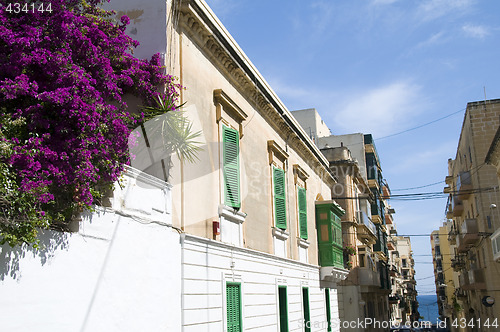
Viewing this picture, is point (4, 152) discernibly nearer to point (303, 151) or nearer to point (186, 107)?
point (186, 107)

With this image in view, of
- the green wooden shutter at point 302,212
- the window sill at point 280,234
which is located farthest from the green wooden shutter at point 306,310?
the window sill at point 280,234

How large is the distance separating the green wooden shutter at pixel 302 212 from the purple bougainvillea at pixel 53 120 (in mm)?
10254

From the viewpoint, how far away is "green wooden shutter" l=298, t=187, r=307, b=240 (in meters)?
16.7

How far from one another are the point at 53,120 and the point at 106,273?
2177mm

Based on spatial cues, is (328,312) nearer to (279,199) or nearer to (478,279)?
(279,199)

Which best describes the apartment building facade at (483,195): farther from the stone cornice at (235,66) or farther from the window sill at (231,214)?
the window sill at (231,214)

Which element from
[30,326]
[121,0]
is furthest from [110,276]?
[121,0]

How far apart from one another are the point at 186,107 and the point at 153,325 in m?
3.95

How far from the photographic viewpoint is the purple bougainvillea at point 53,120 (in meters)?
5.73

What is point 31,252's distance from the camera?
228 inches

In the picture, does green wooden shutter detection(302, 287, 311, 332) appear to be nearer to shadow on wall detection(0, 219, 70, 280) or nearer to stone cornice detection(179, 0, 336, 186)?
stone cornice detection(179, 0, 336, 186)

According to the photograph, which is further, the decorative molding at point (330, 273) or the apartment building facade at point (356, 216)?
Result: the apartment building facade at point (356, 216)

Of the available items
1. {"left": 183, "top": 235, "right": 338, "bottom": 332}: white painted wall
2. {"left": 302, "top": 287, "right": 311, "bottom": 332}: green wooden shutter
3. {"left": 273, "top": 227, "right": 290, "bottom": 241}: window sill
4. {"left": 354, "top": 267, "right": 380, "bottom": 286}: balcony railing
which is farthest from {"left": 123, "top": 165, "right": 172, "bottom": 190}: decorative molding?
{"left": 354, "top": 267, "right": 380, "bottom": 286}: balcony railing

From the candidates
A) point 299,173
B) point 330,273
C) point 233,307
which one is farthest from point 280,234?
point 330,273
